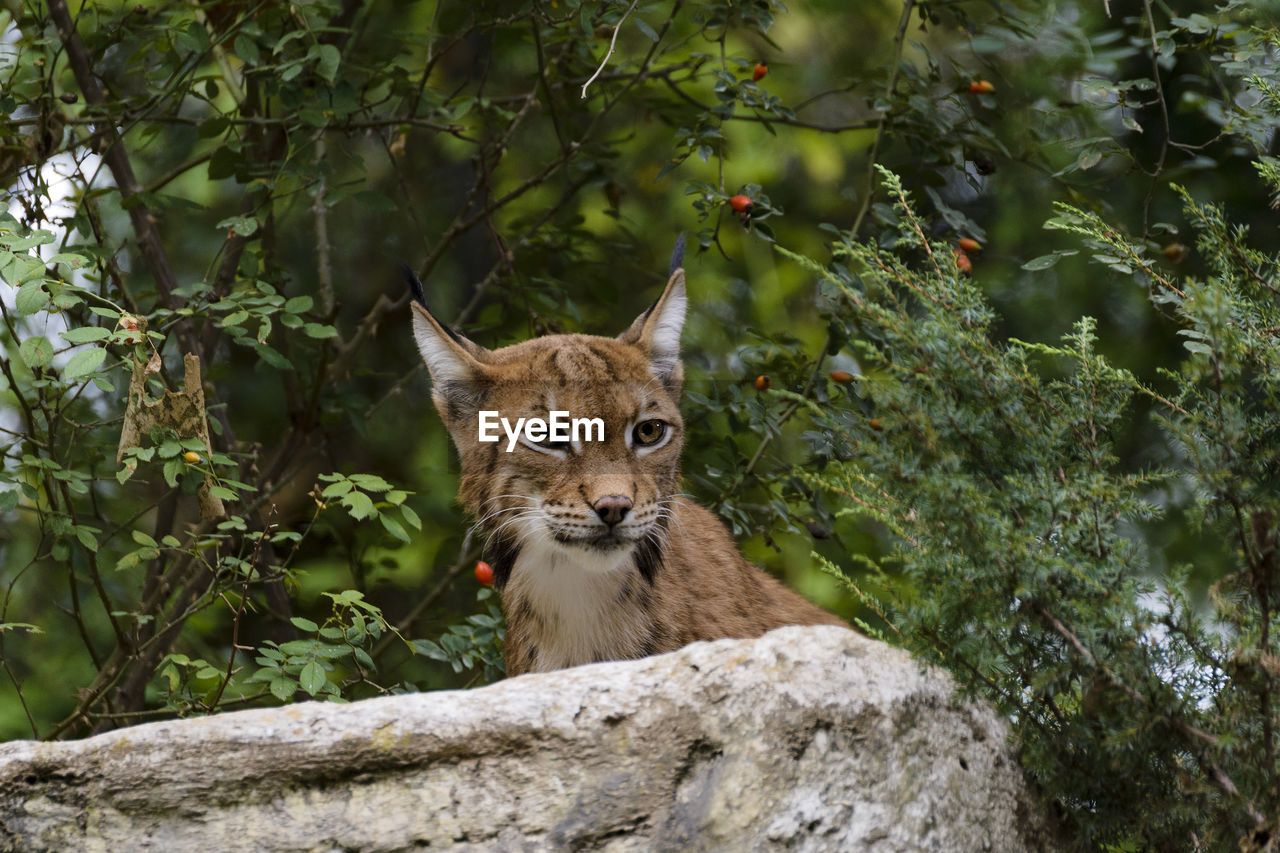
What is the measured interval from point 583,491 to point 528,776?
1.02 m

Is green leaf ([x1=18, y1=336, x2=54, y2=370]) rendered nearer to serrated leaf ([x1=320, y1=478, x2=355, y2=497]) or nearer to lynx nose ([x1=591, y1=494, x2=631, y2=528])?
serrated leaf ([x1=320, y1=478, x2=355, y2=497])

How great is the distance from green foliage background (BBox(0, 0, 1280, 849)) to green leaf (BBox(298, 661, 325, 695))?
0.18 feet

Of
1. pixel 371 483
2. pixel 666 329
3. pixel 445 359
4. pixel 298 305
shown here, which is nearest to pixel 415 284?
pixel 445 359

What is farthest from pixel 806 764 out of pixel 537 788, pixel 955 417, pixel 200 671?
pixel 200 671

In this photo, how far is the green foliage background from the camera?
269 cm

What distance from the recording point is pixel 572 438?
368 centimetres

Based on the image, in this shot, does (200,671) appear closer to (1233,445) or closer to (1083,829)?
(1083,829)

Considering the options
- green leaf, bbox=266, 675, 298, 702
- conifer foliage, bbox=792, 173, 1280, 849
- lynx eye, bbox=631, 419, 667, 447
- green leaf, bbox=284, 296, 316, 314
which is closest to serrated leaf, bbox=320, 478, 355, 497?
green leaf, bbox=266, 675, 298, 702

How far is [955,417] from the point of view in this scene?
110 inches

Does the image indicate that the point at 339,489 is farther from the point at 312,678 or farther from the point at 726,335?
the point at 726,335

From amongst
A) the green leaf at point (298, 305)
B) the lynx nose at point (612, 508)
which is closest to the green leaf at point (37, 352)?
the green leaf at point (298, 305)

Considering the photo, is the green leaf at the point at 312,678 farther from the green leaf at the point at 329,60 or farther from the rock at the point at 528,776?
the green leaf at the point at 329,60

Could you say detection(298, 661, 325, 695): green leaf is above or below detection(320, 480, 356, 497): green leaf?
below

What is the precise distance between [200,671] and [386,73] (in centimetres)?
261
